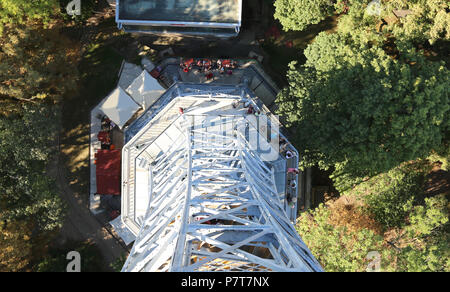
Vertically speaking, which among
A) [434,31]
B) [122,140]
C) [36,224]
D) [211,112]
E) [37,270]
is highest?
[434,31]

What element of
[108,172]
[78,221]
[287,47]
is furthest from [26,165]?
[287,47]

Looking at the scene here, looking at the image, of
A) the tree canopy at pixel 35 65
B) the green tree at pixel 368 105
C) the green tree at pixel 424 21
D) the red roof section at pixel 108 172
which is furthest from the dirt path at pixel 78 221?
the green tree at pixel 424 21

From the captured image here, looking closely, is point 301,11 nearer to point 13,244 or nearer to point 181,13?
point 181,13

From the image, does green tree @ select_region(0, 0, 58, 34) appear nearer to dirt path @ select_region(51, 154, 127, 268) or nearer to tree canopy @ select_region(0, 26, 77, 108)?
tree canopy @ select_region(0, 26, 77, 108)
